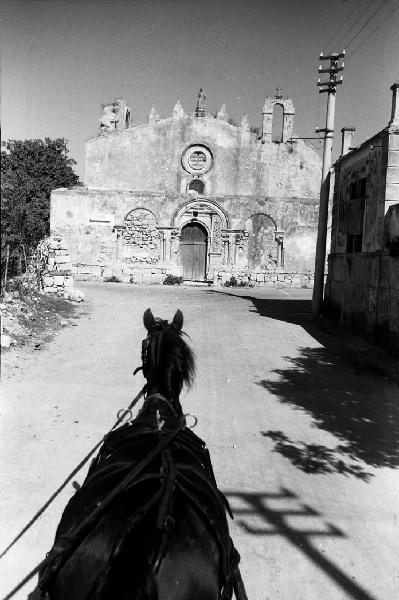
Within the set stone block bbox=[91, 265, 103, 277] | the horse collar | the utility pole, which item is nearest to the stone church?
stone block bbox=[91, 265, 103, 277]

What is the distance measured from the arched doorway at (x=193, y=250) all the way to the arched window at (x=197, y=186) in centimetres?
364

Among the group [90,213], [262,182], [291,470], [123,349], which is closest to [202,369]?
[123,349]

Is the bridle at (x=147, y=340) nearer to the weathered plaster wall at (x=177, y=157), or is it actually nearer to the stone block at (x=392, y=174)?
the stone block at (x=392, y=174)

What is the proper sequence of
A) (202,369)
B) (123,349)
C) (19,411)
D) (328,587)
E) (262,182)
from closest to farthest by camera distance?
(328,587) < (19,411) < (202,369) < (123,349) < (262,182)

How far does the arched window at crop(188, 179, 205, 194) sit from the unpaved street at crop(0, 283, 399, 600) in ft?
71.1

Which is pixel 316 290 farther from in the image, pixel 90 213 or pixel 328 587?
pixel 90 213

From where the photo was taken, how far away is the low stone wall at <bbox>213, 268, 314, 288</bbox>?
28.5 meters

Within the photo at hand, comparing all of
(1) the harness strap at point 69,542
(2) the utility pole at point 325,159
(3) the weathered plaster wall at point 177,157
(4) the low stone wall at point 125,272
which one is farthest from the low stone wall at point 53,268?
(3) the weathered plaster wall at point 177,157

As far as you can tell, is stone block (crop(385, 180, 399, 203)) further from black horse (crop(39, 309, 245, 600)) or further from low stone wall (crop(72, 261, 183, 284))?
low stone wall (crop(72, 261, 183, 284))

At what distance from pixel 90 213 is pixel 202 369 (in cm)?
2161

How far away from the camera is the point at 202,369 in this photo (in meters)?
9.20

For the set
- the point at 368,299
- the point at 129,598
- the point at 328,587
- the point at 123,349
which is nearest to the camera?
the point at 129,598

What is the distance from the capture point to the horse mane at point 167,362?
3.17m

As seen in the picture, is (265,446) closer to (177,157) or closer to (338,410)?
(338,410)
